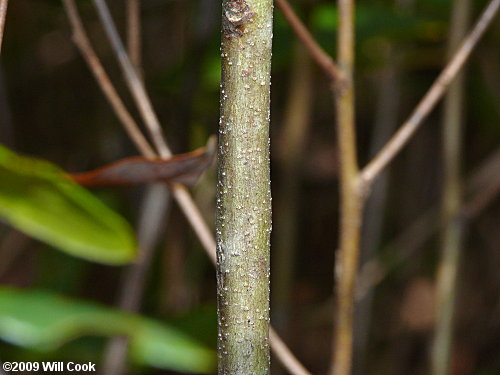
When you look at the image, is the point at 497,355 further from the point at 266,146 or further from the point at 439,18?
the point at 266,146

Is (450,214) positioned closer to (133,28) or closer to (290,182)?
(290,182)

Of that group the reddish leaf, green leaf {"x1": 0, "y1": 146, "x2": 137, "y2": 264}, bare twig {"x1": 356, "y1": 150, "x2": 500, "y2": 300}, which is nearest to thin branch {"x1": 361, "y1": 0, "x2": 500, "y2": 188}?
the reddish leaf

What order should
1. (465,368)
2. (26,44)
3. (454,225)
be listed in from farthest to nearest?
(26,44), (465,368), (454,225)

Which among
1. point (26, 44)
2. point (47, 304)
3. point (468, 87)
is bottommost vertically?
point (47, 304)

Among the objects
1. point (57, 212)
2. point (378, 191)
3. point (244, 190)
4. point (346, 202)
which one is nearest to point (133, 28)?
point (57, 212)

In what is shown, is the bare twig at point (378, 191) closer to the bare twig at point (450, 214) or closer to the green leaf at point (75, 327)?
the bare twig at point (450, 214)

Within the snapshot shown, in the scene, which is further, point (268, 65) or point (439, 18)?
point (439, 18)

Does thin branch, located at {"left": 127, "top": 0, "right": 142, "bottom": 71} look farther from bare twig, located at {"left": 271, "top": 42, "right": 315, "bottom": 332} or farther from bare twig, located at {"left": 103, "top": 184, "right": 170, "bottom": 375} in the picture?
bare twig, located at {"left": 271, "top": 42, "right": 315, "bottom": 332}

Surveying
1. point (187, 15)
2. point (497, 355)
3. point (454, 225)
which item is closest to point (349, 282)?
point (454, 225)
